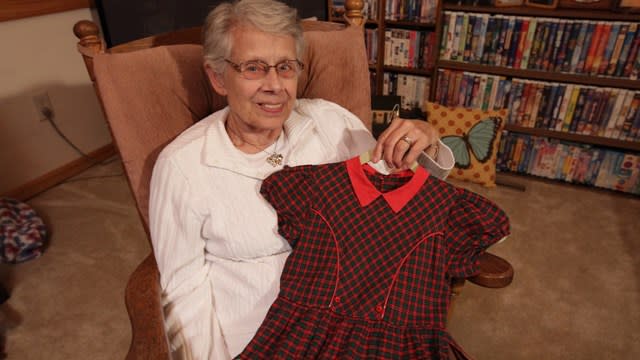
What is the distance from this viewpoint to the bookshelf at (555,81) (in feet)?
6.69

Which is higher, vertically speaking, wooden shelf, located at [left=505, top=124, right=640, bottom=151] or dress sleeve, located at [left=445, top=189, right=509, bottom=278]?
dress sleeve, located at [left=445, top=189, right=509, bottom=278]

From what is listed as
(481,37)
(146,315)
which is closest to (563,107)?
(481,37)

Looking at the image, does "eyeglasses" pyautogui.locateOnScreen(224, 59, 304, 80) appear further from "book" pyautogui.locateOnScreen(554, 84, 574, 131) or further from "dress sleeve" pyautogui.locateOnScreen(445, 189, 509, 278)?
"book" pyautogui.locateOnScreen(554, 84, 574, 131)

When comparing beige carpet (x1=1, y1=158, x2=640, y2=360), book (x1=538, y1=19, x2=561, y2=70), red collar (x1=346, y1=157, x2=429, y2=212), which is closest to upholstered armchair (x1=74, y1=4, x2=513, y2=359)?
red collar (x1=346, y1=157, x2=429, y2=212)

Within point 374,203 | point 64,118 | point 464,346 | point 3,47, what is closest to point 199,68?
point 374,203

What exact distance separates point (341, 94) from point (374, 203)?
482mm

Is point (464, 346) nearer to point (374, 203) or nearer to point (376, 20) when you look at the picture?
point (374, 203)

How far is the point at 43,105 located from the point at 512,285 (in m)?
2.60

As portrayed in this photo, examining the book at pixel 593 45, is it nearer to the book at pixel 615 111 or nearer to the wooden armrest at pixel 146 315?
the book at pixel 615 111

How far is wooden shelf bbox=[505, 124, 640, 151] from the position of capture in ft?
7.04

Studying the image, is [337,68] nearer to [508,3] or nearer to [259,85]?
[259,85]

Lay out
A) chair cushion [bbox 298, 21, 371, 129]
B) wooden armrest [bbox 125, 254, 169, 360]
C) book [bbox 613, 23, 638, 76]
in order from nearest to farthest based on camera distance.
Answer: wooden armrest [bbox 125, 254, 169, 360], chair cushion [bbox 298, 21, 371, 129], book [bbox 613, 23, 638, 76]

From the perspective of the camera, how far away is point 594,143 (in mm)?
2225

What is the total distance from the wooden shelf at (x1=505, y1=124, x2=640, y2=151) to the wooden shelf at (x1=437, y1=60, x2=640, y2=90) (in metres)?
0.28
